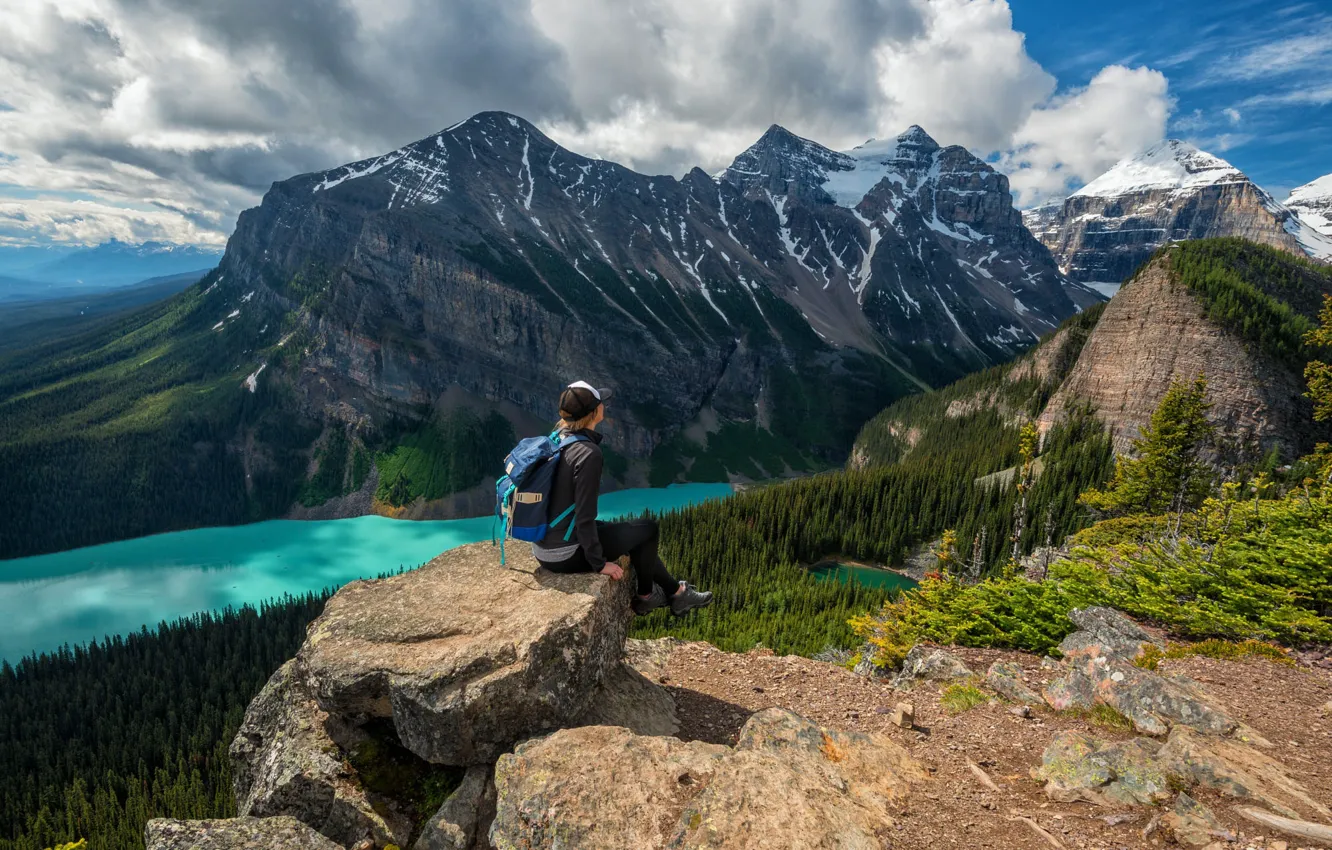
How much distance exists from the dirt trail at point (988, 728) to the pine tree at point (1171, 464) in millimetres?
34265

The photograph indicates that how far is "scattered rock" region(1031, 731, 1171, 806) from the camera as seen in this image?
20.8 ft

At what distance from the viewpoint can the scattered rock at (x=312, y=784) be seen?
312 inches

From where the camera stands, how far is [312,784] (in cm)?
824

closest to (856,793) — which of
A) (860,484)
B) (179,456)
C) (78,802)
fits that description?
(78,802)

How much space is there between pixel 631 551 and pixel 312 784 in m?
5.81

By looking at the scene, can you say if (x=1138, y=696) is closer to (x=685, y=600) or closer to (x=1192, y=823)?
(x=1192, y=823)

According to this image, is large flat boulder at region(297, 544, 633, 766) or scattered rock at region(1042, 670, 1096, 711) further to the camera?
scattered rock at region(1042, 670, 1096, 711)

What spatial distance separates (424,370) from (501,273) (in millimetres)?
42317

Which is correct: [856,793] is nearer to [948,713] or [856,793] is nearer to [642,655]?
[948,713]

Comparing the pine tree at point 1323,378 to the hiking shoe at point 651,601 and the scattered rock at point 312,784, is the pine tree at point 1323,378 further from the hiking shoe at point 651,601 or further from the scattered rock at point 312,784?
the scattered rock at point 312,784

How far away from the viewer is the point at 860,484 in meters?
97.4

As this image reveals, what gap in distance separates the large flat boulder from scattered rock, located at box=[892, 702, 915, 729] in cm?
498

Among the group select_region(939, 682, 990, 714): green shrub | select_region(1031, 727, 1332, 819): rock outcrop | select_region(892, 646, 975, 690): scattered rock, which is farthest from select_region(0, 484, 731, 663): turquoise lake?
select_region(1031, 727, 1332, 819): rock outcrop

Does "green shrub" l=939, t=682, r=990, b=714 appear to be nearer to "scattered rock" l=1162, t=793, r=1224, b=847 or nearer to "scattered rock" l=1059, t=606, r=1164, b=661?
"scattered rock" l=1059, t=606, r=1164, b=661
